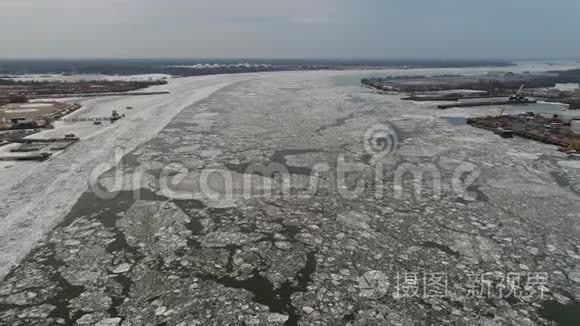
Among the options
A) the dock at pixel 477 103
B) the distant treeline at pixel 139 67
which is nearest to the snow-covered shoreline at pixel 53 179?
the dock at pixel 477 103

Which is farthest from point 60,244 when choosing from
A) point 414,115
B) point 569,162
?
point 414,115

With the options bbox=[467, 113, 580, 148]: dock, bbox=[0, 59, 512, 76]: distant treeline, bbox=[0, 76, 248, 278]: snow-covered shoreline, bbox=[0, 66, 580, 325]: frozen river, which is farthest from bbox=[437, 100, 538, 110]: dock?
bbox=[0, 59, 512, 76]: distant treeline

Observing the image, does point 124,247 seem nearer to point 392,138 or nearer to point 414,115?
point 392,138

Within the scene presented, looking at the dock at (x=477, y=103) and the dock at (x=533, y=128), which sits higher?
the dock at (x=477, y=103)

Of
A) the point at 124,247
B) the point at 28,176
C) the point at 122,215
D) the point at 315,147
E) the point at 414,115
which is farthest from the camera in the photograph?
the point at 414,115

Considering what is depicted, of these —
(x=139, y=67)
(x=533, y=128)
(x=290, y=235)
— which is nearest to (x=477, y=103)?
(x=533, y=128)

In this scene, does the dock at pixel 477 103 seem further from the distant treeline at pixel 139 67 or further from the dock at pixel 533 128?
the distant treeline at pixel 139 67

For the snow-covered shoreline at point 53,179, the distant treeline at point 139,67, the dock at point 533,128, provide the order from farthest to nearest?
the distant treeline at point 139,67, the dock at point 533,128, the snow-covered shoreline at point 53,179

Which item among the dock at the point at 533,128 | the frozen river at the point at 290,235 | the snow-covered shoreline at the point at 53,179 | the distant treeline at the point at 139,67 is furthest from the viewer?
the distant treeline at the point at 139,67

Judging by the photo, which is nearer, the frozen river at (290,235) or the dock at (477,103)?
the frozen river at (290,235)
